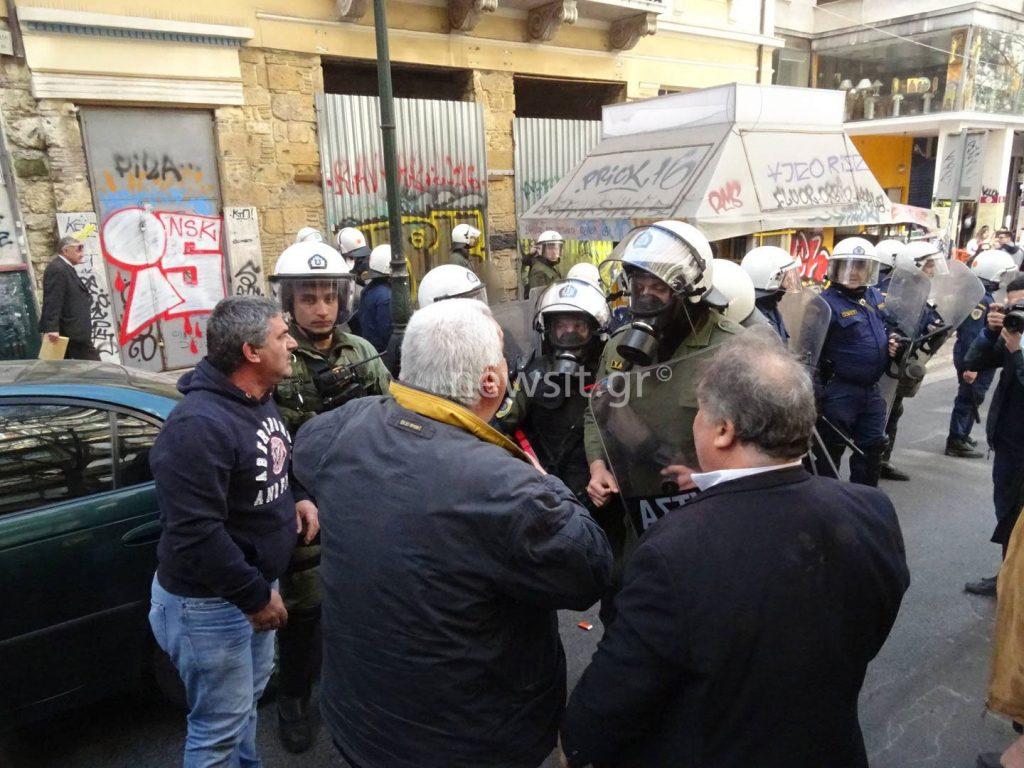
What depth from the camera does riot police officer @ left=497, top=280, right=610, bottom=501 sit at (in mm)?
3098

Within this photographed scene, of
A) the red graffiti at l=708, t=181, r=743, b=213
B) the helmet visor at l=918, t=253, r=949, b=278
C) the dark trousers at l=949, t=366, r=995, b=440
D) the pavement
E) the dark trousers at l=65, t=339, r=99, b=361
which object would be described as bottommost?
the pavement

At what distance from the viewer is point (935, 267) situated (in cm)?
536

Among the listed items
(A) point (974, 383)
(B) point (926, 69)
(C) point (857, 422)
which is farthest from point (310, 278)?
(B) point (926, 69)

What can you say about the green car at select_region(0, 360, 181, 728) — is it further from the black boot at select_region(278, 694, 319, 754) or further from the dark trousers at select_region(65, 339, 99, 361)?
the dark trousers at select_region(65, 339, 99, 361)

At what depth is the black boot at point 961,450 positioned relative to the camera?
602 centimetres

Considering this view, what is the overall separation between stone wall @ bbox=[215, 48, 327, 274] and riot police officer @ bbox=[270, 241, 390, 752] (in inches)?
210

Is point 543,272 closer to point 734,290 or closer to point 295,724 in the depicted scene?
point 734,290

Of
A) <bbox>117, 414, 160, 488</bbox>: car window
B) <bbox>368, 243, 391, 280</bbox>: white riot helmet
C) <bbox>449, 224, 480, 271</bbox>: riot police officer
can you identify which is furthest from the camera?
<bbox>449, 224, 480, 271</bbox>: riot police officer

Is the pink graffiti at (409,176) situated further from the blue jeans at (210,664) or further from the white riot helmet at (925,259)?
the blue jeans at (210,664)

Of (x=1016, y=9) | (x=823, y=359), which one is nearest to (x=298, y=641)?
(x=823, y=359)

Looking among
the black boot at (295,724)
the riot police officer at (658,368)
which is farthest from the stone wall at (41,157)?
the riot police officer at (658,368)

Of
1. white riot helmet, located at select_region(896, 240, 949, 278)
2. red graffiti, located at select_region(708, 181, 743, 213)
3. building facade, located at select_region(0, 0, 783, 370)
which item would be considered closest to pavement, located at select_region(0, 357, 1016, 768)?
white riot helmet, located at select_region(896, 240, 949, 278)

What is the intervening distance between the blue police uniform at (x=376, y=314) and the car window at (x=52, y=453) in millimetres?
3255

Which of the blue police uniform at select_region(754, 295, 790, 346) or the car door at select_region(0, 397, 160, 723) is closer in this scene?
the car door at select_region(0, 397, 160, 723)
